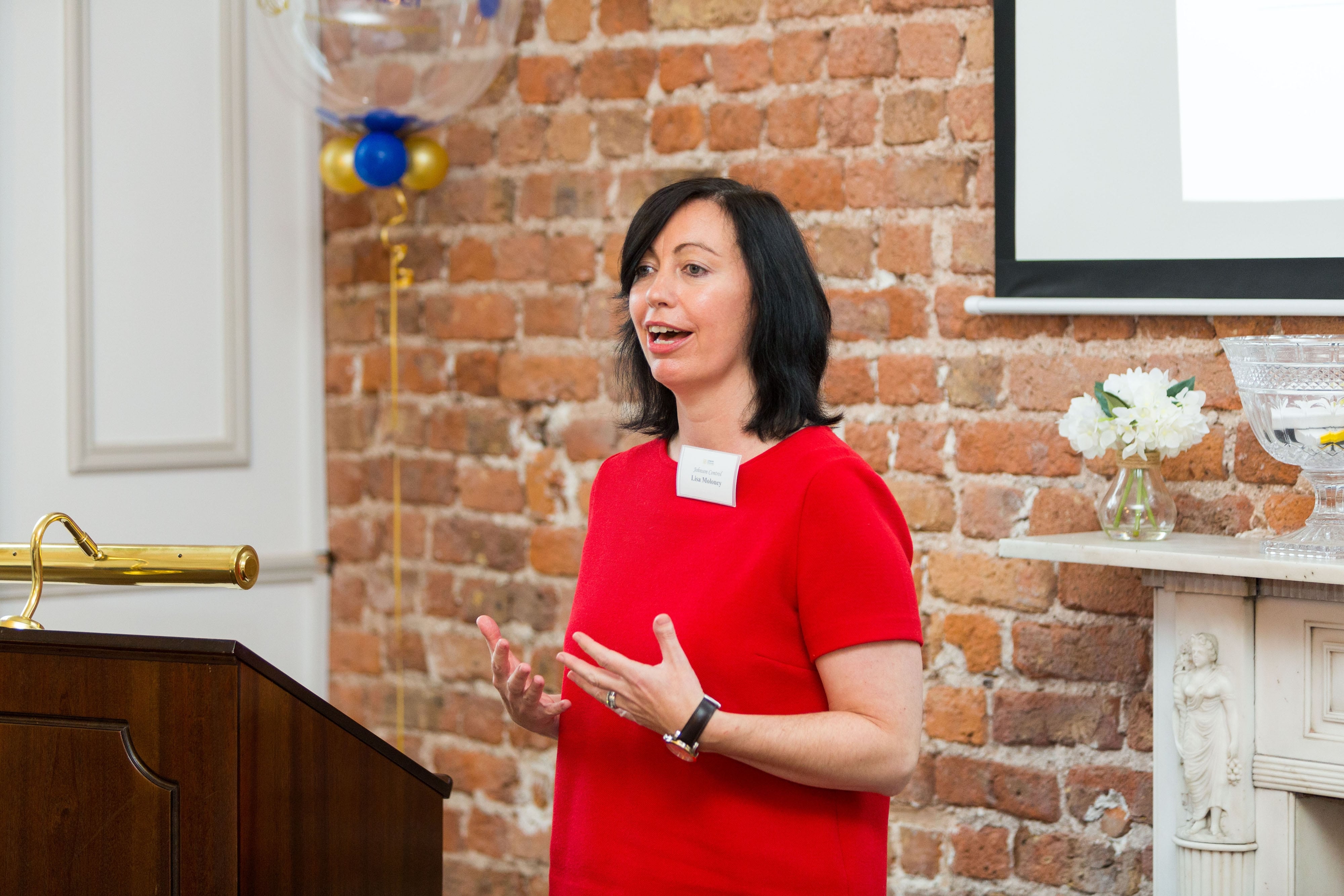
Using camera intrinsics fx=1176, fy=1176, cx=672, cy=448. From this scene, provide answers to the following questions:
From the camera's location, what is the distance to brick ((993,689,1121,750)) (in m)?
2.04

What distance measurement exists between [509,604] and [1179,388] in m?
1.53

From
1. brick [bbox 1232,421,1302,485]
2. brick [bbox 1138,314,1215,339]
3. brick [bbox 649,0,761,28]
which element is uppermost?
brick [bbox 649,0,761,28]

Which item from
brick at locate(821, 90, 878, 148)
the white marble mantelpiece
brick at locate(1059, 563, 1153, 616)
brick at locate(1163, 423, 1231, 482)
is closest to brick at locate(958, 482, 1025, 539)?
brick at locate(1059, 563, 1153, 616)

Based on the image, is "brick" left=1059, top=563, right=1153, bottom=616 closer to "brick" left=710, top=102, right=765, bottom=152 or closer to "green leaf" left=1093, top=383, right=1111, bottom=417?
"green leaf" left=1093, top=383, right=1111, bottom=417

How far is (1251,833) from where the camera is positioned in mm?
1689

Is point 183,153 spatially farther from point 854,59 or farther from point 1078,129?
point 1078,129

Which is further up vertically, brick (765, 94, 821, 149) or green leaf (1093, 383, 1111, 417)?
brick (765, 94, 821, 149)

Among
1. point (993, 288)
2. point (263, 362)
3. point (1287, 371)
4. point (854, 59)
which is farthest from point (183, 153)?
point (1287, 371)

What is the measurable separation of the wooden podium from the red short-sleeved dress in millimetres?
353

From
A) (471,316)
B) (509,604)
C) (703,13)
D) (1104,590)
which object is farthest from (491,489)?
(1104,590)

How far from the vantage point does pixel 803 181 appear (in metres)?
2.33

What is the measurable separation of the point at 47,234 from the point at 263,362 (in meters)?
0.55

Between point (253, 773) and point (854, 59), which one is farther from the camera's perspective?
point (854, 59)

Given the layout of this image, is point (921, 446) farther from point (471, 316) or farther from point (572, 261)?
point (471, 316)
